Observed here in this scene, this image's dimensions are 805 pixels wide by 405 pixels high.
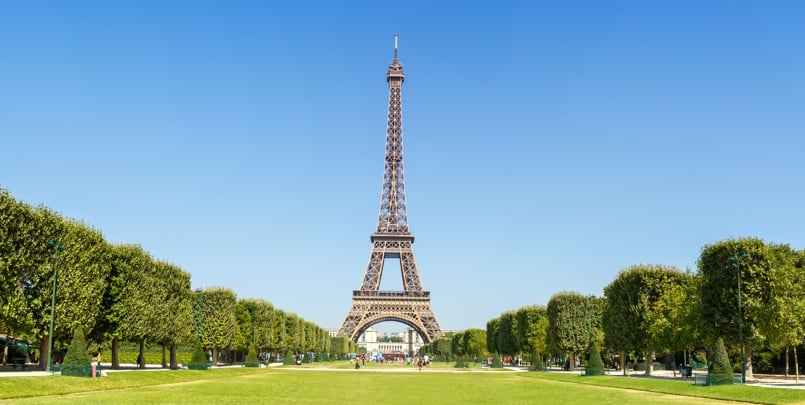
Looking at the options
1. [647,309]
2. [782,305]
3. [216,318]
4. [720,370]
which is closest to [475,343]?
[216,318]

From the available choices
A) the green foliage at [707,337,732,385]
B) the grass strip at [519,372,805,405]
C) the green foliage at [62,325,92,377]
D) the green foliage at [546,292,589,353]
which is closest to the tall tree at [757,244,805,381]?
the green foliage at [707,337,732,385]

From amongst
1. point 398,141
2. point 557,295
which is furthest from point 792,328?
point 398,141

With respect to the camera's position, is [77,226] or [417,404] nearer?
[417,404]

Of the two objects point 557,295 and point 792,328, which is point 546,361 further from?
point 792,328

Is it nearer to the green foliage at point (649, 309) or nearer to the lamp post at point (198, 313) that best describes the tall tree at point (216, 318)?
the lamp post at point (198, 313)

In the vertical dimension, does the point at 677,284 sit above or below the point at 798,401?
above

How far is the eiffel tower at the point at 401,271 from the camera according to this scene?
461 ft

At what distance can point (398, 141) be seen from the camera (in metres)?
151

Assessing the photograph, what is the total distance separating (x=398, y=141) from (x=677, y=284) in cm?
8990

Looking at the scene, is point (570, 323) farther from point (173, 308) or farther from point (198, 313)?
point (173, 308)

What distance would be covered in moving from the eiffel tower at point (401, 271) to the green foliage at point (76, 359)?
96.9 m

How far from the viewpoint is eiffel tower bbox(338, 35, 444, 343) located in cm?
14038

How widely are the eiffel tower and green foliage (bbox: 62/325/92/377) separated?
9694 centimetres

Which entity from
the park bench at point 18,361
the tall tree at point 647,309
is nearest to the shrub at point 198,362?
the park bench at point 18,361
